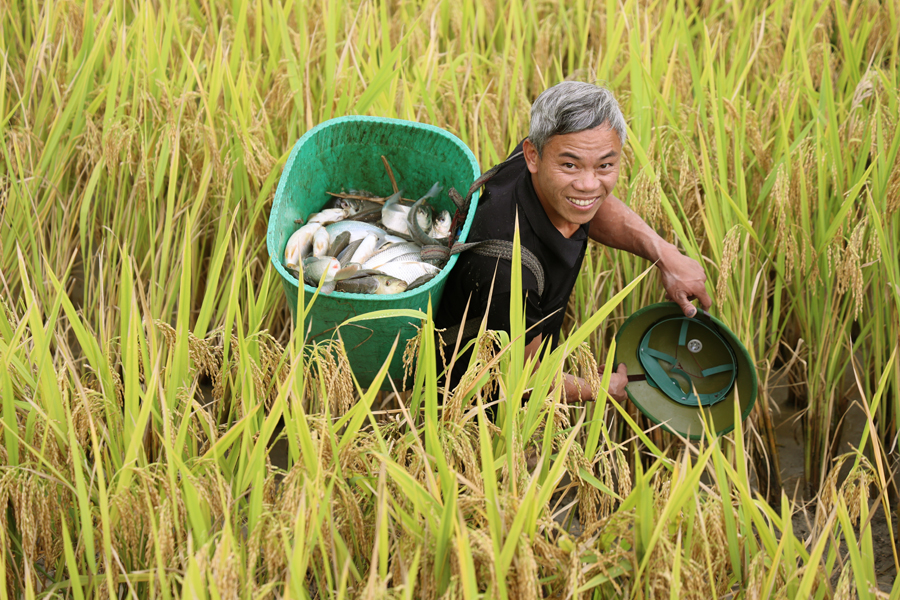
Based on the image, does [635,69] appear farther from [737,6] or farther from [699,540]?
[699,540]

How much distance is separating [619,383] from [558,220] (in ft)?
1.53

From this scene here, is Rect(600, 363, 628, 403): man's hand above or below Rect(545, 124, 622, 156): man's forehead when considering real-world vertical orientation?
below

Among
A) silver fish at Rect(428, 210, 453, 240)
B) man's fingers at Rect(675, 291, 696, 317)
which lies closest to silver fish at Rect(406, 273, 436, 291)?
silver fish at Rect(428, 210, 453, 240)

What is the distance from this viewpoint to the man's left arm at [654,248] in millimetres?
1592

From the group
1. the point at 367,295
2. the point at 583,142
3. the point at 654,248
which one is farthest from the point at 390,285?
the point at 654,248

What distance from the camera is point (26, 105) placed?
211 centimetres

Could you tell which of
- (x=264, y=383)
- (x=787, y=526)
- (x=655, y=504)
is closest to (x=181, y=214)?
(x=264, y=383)

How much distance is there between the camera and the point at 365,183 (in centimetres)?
205

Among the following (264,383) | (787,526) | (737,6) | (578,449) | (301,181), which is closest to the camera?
(787,526)

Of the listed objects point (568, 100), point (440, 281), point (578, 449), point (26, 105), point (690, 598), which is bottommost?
point (690, 598)

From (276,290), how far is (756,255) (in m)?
1.34

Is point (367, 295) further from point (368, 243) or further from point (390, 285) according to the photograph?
point (368, 243)

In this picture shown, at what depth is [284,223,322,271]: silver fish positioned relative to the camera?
165 cm

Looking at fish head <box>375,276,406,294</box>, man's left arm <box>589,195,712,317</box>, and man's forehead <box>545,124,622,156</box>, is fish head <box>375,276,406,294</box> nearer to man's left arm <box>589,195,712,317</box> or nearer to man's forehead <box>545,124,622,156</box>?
man's forehead <box>545,124,622,156</box>
